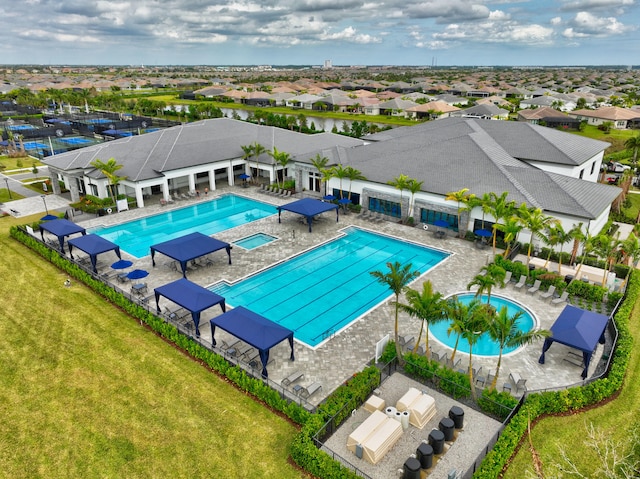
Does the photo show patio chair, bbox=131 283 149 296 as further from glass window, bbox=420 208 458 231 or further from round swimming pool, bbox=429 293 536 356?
glass window, bbox=420 208 458 231

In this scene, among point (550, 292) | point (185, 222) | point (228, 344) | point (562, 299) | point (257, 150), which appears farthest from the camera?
point (257, 150)

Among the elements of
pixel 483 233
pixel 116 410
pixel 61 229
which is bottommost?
pixel 116 410

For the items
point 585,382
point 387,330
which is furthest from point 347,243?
point 585,382

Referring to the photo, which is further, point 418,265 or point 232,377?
point 418,265

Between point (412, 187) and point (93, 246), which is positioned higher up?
point (412, 187)

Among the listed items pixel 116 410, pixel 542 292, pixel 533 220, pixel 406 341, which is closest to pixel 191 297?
pixel 116 410

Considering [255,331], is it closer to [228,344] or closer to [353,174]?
[228,344]

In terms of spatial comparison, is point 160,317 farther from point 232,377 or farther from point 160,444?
point 160,444

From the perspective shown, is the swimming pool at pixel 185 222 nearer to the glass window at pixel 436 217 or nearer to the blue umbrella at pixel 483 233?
the glass window at pixel 436 217

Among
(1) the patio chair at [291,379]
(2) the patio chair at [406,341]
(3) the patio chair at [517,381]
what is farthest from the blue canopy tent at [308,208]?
(3) the patio chair at [517,381]
